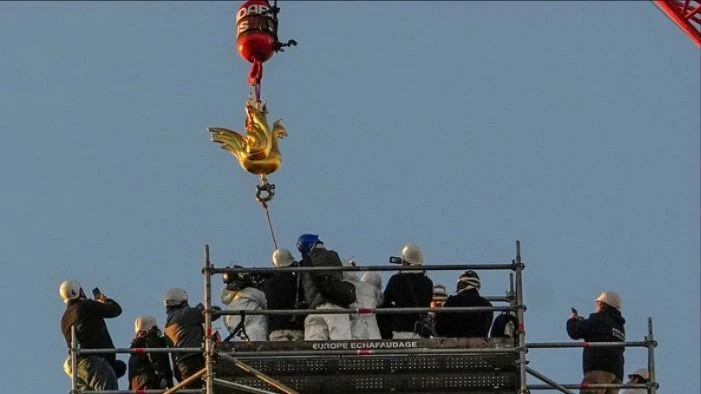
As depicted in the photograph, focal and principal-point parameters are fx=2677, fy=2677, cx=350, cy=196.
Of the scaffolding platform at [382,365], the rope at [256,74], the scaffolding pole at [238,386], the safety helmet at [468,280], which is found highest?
the rope at [256,74]

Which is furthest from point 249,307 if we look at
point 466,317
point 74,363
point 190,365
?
point 466,317

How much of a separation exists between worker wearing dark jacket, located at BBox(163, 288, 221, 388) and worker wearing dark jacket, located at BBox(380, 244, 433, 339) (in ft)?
8.07

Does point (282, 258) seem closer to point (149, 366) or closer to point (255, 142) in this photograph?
point (149, 366)

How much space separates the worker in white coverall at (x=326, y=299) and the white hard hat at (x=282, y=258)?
1.97 ft

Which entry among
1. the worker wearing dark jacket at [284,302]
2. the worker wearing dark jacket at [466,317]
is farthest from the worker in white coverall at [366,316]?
the worker wearing dark jacket at [466,317]

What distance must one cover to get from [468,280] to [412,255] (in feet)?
2.98

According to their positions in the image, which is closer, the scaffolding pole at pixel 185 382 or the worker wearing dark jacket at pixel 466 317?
the scaffolding pole at pixel 185 382

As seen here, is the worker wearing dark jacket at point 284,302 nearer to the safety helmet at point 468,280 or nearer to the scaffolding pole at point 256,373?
the scaffolding pole at point 256,373

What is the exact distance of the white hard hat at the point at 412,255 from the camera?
36.3m

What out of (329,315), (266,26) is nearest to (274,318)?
(329,315)

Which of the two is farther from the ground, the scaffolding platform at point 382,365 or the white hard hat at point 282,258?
the white hard hat at point 282,258

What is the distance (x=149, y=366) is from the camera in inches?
1426

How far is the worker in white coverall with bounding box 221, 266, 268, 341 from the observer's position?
35625 mm

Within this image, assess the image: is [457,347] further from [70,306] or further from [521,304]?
[70,306]
